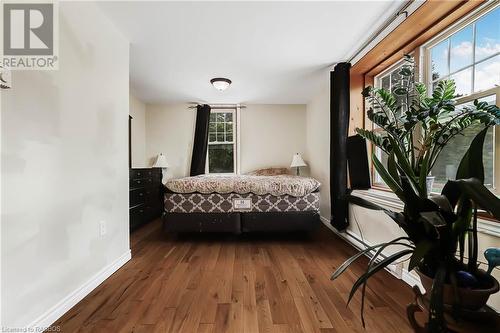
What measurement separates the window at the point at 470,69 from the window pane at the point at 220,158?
3.51 meters

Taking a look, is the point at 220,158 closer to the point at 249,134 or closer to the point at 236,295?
the point at 249,134

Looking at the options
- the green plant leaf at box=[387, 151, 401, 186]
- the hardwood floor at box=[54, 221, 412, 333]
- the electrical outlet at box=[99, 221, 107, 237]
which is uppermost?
the green plant leaf at box=[387, 151, 401, 186]

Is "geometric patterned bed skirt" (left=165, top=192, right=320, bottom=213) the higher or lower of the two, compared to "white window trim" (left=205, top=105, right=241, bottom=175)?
lower

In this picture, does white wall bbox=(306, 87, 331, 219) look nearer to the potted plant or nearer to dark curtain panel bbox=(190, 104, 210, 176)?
dark curtain panel bbox=(190, 104, 210, 176)

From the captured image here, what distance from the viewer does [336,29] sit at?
207 cm

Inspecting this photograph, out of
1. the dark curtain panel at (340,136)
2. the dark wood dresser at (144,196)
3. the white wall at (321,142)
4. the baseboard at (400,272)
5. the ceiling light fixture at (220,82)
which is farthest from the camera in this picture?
the white wall at (321,142)

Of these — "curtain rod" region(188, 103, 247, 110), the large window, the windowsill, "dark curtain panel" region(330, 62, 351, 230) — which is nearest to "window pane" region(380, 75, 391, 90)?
"dark curtain panel" region(330, 62, 351, 230)

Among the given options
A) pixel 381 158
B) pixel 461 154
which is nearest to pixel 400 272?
pixel 461 154

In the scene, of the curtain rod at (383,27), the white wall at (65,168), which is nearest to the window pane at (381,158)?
the curtain rod at (383,27)

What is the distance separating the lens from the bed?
2.73 m

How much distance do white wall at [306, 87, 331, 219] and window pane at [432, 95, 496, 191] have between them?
5.15ft

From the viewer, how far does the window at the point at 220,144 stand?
479cm

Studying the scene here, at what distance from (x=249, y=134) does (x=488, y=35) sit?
363 centimetres

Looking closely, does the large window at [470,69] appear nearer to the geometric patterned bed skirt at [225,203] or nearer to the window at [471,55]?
the window at [471,55]
